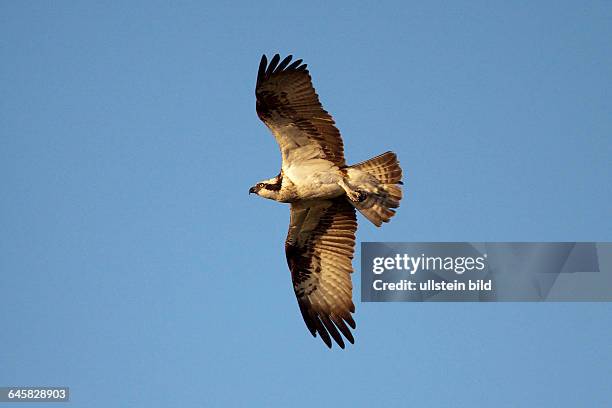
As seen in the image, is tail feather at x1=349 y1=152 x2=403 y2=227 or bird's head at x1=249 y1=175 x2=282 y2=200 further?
bird's head at x1=249 y1=175 x2=282 y2=200

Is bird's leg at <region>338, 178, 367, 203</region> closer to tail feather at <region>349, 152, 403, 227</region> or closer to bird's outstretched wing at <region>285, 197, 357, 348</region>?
tail feather at <region>349, 152, 403, 227</region>

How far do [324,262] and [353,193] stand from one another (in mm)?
1197

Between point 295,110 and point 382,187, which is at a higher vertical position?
point 295,110

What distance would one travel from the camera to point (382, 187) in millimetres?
14250

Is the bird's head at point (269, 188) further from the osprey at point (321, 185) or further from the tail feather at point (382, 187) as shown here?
the tail feather at point (382, 187)

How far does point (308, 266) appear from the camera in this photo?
50.1 feet

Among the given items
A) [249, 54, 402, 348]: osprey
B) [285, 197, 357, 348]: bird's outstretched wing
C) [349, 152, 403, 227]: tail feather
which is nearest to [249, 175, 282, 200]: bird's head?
[249, 54, 402, 348]: osprey

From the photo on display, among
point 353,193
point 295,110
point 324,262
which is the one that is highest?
point 295,110

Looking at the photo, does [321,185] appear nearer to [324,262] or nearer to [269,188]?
[269,188]

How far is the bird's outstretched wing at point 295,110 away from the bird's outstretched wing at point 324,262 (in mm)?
818

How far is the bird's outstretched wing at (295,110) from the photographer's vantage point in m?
14.1

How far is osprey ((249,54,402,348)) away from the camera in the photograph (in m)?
14.2

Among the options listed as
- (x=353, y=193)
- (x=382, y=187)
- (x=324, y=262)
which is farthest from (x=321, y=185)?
(x=324, y=262)

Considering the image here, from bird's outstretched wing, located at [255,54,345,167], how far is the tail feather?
33cm
